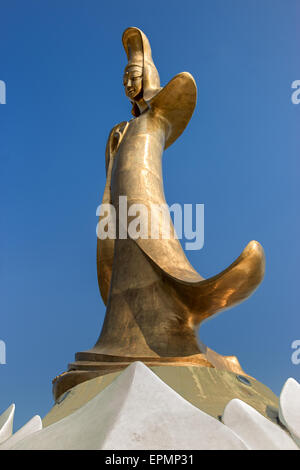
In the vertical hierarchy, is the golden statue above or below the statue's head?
below

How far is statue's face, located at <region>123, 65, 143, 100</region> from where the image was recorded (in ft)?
19.3

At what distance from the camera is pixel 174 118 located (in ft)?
19.1

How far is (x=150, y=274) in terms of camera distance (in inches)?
176

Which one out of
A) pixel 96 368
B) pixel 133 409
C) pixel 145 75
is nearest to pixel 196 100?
pixel 145 75

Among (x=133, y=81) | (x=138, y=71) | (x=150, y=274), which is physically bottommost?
(x=150, y=274)

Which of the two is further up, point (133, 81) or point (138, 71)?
point (138, 71)

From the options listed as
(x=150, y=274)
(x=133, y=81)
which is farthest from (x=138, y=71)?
(x=150, y=274)

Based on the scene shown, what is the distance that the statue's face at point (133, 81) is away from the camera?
5.88 m

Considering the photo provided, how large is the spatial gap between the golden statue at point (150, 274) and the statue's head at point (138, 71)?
0.05 feet

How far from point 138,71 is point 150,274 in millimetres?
2973

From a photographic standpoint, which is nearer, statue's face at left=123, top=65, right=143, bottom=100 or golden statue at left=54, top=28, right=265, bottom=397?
golden statue at left=54, top=28, right=265, bottom=397

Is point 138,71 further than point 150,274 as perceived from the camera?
Yes

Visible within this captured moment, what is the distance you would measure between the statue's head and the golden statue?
0.05 ft

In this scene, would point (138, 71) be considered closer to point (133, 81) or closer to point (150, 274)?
point (133, 81)
